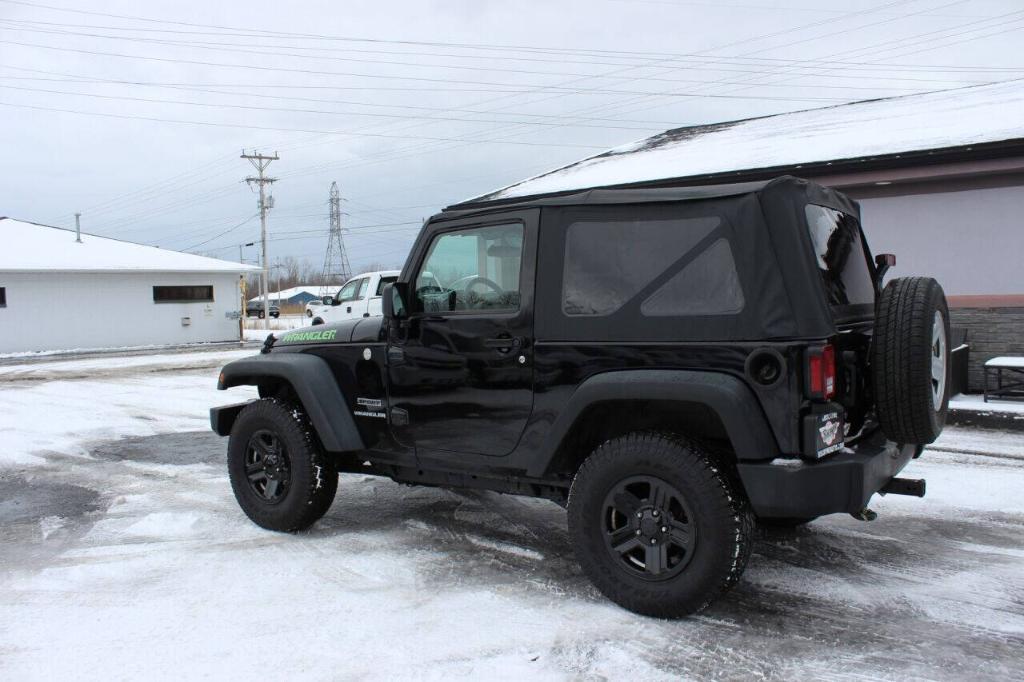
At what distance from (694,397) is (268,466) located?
2917 millimetres

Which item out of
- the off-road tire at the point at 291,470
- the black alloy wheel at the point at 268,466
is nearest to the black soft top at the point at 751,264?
the off-road tire at the point at 291,470

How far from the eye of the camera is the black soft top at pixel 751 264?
3.46 metres

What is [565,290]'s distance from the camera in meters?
4.02

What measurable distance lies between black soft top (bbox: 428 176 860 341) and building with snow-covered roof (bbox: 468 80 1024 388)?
6.68m

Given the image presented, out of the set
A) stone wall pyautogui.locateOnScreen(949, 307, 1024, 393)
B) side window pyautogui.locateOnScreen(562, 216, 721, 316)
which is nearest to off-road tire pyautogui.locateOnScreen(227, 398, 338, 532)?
side window pyautogui.locateOnScreen(562, 216, 721, 316)

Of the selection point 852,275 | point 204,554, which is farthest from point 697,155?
point 204,554

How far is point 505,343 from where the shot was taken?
415 cm

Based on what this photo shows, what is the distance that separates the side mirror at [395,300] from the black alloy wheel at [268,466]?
1240 millimetres

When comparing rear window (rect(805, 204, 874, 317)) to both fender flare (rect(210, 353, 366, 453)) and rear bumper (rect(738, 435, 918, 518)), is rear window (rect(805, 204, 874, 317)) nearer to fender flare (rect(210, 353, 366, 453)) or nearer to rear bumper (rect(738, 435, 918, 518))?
rear bumper (rect(738, 435, 918, 518))

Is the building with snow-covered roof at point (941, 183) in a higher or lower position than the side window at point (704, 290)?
higher

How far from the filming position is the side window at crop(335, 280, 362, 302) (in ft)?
62.0

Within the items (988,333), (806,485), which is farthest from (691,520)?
(988,333)

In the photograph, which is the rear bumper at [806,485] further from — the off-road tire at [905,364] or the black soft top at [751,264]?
the black soft top at [751,264]

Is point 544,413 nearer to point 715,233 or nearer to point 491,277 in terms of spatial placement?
point 491,277
